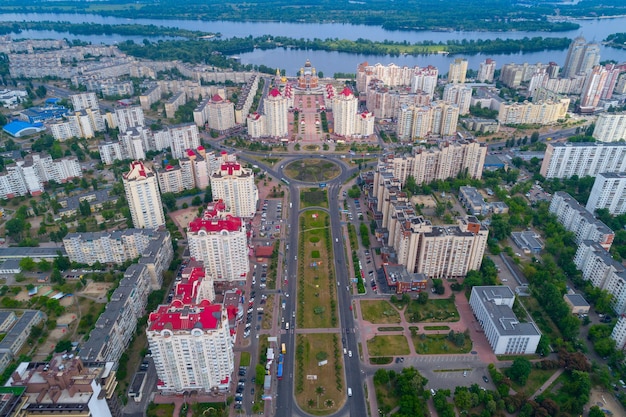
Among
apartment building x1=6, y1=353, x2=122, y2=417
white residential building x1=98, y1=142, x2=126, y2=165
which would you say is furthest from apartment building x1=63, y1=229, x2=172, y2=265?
white residential building x1=98, y1=142, x2=126, y2=165

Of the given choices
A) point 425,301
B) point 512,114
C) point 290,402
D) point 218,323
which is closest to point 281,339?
point 290,402

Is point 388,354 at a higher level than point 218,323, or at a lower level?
lower

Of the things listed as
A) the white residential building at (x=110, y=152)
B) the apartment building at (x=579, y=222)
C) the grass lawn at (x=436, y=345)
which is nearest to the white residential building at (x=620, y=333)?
the apartment building at (x=579, y=222)

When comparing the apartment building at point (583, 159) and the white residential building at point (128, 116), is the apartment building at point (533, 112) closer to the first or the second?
the apartment building at point (583, 159)

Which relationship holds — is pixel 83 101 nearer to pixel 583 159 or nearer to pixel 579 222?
pixel 579 222

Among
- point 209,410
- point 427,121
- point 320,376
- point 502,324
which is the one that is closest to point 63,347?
point 209,410

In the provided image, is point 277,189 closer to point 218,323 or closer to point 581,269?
point 218,323
